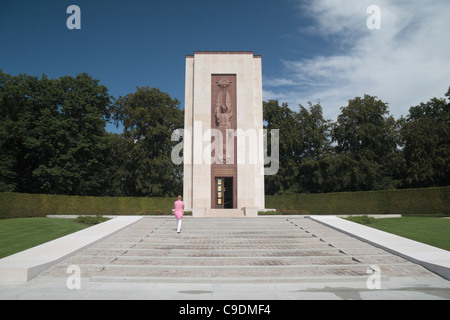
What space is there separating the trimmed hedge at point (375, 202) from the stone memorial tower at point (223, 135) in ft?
16.1

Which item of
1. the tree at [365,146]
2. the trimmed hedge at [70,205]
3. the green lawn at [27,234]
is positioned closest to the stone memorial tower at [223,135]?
the trimmed hedge at [70,205]

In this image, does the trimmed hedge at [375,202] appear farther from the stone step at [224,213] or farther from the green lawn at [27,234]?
the green lawn at [27,234]

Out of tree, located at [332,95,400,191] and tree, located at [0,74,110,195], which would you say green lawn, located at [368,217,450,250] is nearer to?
tree, located at [332,95,400,191]

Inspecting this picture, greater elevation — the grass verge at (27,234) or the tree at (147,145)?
the tree at (147,145)

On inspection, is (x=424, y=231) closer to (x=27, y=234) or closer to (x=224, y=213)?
(x=224, y=213)

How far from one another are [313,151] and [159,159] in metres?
21.9

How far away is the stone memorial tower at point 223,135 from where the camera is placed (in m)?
30.0

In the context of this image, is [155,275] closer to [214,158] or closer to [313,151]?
[214,158]

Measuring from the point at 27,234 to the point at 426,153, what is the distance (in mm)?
40021

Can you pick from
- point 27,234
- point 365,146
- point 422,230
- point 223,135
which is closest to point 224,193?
point 223,135

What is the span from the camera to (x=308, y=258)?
1132 centimetres

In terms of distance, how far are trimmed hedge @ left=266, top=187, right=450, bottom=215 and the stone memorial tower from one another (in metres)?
4.91

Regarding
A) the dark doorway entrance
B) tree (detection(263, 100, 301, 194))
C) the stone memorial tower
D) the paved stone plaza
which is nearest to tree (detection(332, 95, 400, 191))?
tree (detection(263, 100, 301, 194))

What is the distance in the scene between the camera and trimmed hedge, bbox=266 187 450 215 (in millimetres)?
25938
